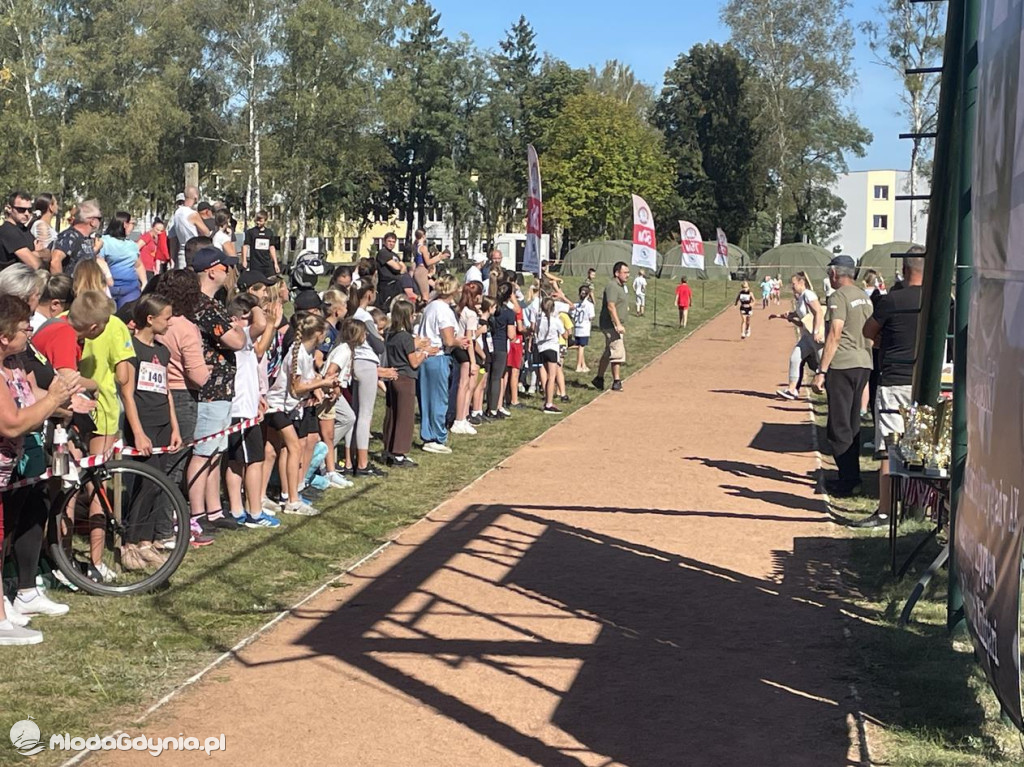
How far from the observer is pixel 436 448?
1502cm

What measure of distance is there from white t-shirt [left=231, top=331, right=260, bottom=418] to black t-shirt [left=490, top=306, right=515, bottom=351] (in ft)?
26.7

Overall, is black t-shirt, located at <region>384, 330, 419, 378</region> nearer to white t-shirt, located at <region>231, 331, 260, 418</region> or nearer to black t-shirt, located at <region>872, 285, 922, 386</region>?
white t-shirt, located at <region>231, 331, 260, 418</region>

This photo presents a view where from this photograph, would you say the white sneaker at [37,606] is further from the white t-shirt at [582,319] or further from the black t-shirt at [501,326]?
the white t-shirt at [582,319]

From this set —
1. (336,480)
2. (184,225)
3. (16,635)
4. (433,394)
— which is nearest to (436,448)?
(433,394)

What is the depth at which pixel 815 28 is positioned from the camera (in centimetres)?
7138

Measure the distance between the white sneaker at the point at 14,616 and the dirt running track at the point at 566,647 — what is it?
128 centimetres

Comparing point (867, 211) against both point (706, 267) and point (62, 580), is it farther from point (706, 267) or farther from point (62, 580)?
point (62, 580)

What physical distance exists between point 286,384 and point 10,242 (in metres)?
3.15

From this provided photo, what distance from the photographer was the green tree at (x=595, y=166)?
7825 centimetres

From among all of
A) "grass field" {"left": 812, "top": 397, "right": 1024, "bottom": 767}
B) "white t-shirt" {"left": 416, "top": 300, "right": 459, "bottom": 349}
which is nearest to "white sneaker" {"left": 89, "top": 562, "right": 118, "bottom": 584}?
"grass field" {"left": 812, "top": 397, "right": 1024, "bottom": 767}

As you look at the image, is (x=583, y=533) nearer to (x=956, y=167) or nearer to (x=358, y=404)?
(x=358, y=404)

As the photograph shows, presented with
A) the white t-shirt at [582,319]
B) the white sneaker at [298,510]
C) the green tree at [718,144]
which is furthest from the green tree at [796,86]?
the white sneaker at [298,510]

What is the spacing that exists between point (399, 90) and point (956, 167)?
52718mm

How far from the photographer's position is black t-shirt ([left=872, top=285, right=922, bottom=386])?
1084 cm
